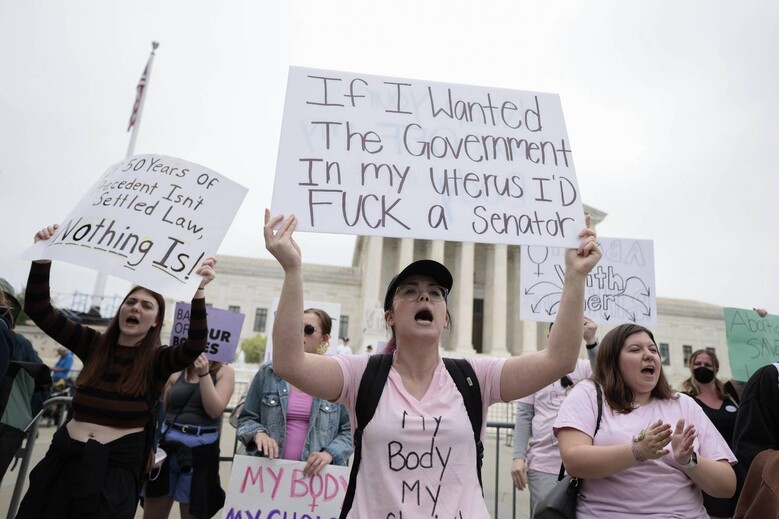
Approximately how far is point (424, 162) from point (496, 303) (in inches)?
1419

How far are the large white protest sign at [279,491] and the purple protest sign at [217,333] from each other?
141cm

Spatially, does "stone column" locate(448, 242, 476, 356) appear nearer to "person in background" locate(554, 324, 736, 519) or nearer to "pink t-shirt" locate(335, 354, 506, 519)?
"person in background" locate(554, 324, 736, 519)

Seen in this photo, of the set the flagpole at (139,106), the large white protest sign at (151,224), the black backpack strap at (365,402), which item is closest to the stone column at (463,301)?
the flagpole at (139,106)

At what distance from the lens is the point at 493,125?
104 inches

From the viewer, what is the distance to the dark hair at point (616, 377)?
2594mm

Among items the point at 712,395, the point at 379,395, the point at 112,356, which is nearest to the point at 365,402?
the point at 379,395

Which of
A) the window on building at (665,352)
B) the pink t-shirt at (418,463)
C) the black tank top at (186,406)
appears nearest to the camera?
the pink t-shirt at (418,463)

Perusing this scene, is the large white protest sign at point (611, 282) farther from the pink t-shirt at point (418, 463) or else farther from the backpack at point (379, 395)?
the pink t-shirt at point (418, 463)

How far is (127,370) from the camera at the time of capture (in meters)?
2.94

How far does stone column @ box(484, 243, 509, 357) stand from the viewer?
120 feet

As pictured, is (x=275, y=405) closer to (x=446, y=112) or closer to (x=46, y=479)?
(x=46, y=479)

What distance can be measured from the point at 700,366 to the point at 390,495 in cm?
407

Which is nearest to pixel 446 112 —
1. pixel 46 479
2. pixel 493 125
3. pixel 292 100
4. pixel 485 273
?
pixel 493 125

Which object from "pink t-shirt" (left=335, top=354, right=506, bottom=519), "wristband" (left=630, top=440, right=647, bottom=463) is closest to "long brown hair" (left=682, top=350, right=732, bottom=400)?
"wristband" (left=630, top=440, right=647, bottom=463)
